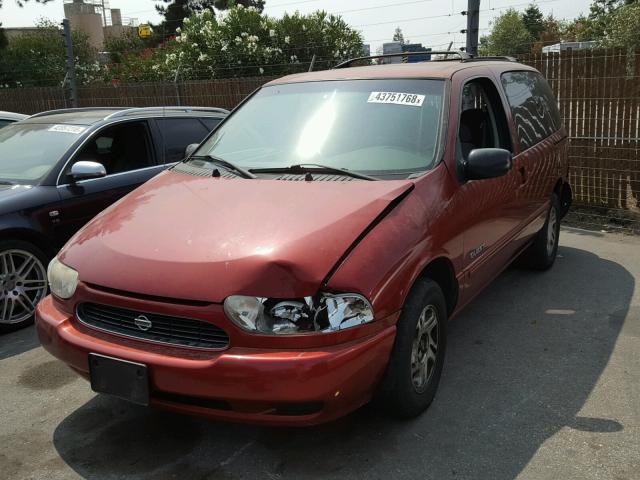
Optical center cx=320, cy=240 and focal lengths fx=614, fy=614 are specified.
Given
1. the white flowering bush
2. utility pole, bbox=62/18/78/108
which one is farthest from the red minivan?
the white flowering bush

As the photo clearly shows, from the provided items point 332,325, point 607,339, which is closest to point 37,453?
point 332,325

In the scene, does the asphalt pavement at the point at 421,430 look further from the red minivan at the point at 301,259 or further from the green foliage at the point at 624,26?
the green foliage at the point at 624,26

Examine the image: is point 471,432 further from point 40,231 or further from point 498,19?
point 498,19

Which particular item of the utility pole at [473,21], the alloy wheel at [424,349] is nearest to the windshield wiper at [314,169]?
the alloy wheel at [424,349]

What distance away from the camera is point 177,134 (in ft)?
19.5

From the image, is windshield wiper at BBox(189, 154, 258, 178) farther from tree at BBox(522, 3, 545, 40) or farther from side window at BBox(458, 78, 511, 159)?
tree at BBox(522, 3, 545, 40)

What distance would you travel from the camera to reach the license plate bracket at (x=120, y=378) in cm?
258

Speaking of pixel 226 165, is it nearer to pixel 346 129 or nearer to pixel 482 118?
pixel 346 129

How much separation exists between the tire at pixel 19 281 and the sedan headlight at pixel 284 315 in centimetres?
274

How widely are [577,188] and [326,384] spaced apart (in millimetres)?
6504

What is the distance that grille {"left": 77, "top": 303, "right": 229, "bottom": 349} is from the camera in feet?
8.36

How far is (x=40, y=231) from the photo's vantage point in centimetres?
465

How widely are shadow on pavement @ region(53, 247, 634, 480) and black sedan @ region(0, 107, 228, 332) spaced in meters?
1.61

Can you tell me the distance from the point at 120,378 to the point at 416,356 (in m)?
1.40
